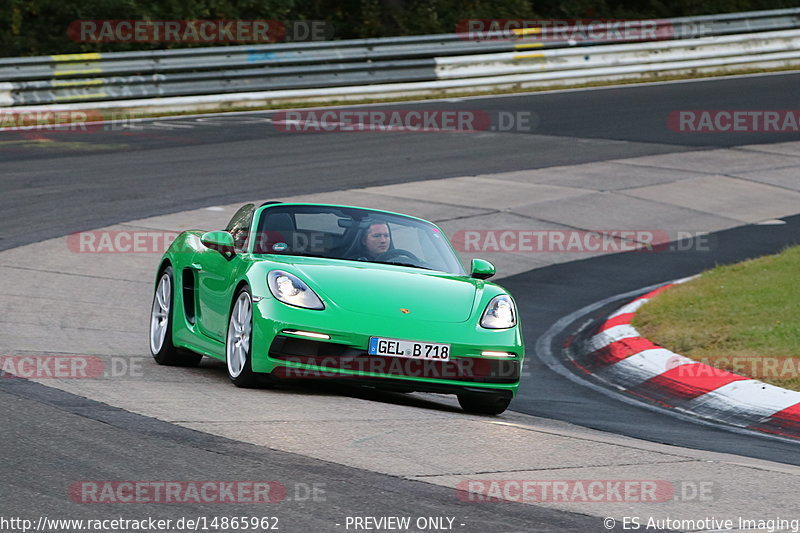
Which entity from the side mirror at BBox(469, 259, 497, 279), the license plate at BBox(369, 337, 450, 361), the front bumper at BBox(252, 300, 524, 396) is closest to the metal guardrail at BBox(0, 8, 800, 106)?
the side mirror at BBox(469, 259, 497, 279)

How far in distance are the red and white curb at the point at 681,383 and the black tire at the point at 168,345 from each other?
10.1ft

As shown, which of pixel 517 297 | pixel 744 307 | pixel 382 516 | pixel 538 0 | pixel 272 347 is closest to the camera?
pixel 382 516

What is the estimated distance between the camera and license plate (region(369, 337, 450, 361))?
7730 millimetres

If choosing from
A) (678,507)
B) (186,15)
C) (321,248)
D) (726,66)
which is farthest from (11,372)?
(726,66)

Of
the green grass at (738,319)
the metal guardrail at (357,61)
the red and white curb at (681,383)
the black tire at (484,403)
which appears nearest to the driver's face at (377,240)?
the black tire at (484,403)

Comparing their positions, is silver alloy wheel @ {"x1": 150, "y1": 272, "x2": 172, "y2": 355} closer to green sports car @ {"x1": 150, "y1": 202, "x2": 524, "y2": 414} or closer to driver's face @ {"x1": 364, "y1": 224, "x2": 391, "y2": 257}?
green sports car @ {"x1": 150, "y1": 202, "x2": 524, "y2": 414}

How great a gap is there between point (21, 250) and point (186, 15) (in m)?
15.4

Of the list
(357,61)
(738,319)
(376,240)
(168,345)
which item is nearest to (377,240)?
(376,240)

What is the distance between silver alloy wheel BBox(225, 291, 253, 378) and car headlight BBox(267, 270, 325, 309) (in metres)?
0.19

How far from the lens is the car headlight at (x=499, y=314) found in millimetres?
8125

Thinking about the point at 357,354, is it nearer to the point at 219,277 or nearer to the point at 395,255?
the point at 395,255

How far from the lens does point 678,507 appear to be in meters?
5.57

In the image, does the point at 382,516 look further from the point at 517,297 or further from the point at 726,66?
the point at 726,66

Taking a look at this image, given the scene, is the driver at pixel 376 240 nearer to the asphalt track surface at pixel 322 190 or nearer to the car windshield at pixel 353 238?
the car windshield at pixel 353 238
